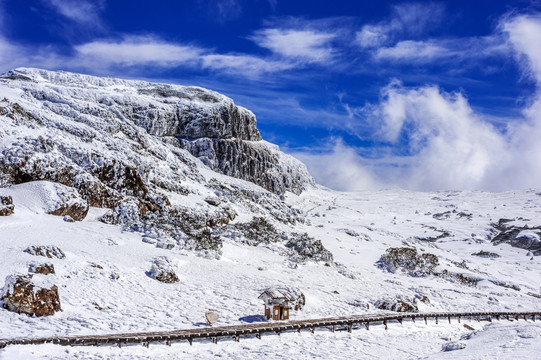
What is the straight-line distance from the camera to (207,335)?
21188 mm

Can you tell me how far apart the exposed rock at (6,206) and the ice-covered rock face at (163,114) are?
81.2ft

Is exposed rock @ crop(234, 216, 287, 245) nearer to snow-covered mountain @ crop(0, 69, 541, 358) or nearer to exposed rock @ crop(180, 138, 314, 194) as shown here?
snow-covered mountain @ crop(0, 69, 541, 358)

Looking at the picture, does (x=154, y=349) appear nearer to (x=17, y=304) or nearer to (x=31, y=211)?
(x=17, y=304)

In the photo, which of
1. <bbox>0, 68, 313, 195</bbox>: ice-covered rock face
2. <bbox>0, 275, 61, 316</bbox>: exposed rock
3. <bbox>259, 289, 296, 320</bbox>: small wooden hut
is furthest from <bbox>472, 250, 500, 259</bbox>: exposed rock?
<bbox>0, 275, 61, 316</bbox>: exposed rock

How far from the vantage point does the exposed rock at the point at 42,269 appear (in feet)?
79.2

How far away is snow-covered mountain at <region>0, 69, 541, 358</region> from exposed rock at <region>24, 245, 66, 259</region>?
0.24ft

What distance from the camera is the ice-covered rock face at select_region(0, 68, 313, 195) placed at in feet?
207

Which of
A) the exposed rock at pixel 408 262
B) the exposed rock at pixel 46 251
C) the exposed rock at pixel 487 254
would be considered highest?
the exposed rock at pixel 487 254

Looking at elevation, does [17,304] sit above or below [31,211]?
below

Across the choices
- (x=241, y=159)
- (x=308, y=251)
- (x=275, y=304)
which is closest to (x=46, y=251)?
(x=275, y=304)

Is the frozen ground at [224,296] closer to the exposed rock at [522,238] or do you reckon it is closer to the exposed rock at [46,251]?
the exposed rock at [46,251]

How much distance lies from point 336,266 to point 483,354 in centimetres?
2895

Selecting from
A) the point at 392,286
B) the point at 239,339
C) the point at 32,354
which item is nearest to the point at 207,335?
the point at 239,339

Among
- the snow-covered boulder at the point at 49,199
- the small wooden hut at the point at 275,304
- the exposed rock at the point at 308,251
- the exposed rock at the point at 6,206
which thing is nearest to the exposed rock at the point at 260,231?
the exposed rock at the point at 308,251
